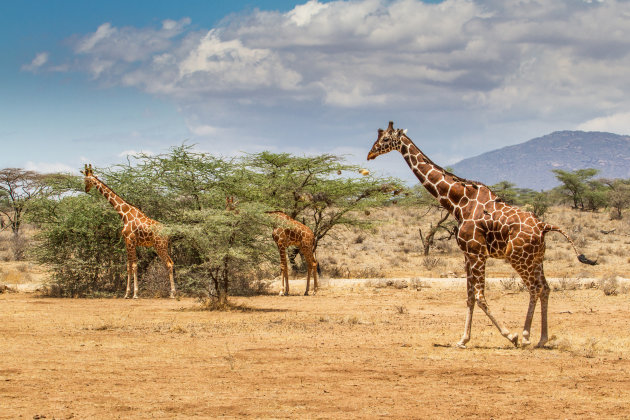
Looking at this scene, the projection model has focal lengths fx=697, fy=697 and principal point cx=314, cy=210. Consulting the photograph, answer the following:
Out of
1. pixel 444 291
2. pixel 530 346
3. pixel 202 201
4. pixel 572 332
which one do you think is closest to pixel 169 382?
pixel 530 346

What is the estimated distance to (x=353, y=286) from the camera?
22.5 meters

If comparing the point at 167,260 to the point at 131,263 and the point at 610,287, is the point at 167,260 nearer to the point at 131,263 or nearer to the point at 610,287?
the point at 131,263

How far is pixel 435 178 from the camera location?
1183cm

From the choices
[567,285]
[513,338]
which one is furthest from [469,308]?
[567,285]

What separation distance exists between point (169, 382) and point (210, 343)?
9.59 feet

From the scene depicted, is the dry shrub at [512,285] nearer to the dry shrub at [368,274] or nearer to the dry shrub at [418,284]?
the dry shrub at [418,284]

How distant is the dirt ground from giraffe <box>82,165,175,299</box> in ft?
9.76

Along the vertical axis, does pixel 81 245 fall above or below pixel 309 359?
above

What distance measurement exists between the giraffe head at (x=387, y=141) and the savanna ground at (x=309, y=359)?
329cm

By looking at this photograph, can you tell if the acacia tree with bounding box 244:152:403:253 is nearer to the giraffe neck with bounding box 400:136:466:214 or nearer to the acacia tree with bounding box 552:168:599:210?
the giraffe neck with bounding box 400:136:466:214

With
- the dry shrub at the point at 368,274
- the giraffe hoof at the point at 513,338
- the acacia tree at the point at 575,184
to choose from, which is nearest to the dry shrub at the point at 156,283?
the dry shrub at the point at 368,274

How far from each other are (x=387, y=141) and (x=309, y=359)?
14.1ft

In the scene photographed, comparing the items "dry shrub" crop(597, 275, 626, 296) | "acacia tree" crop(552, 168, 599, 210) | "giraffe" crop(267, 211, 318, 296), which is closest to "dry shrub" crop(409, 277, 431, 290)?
"giraffe" crop(267, 211, 318, 296)

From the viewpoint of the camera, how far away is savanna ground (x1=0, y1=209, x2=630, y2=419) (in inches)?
297
